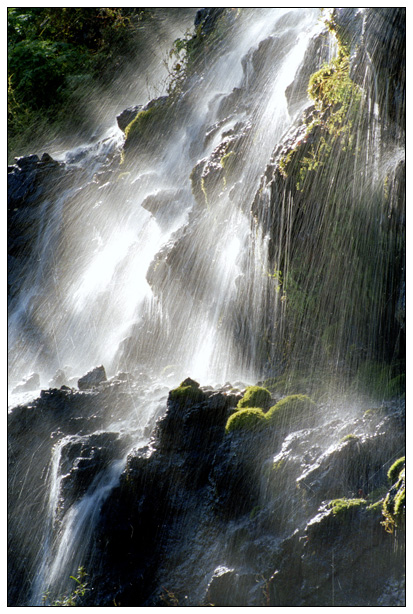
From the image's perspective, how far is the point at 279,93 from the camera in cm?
945

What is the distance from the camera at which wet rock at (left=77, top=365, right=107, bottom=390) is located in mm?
7781

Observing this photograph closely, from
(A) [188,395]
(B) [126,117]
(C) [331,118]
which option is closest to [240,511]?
(A) [188,395]

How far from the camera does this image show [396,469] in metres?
4.37

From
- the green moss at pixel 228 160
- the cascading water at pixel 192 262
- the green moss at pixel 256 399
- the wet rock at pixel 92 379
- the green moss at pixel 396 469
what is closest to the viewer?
the green moss at pixel 396 469

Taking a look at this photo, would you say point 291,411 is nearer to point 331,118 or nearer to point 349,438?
point 349,438

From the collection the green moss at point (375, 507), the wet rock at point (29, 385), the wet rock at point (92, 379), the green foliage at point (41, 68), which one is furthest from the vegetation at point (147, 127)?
the green moss at point (375, 507)

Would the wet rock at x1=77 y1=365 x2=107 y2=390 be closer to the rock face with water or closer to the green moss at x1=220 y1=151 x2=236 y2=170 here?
the rock face with water

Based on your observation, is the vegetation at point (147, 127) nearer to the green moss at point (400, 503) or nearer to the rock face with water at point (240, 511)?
the rock face with water at point (240, 511)

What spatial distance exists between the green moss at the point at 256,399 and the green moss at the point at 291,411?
0.74 ft

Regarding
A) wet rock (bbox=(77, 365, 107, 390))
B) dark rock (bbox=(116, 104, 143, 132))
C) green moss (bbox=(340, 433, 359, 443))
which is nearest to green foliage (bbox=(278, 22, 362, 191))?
green moss (bbox=(340, 433, 359, 443))

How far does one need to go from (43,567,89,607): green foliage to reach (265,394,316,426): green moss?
8.36ft

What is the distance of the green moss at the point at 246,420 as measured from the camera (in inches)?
215

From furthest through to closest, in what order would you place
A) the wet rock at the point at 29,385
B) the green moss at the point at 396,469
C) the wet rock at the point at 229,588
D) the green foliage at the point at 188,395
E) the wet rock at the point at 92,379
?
the wet rock at the point at 29,385 → the wet rock at the point at 92,379 → the green foliage at the point at 188,395 → the wet rock at the point at 229,588 → the green moss at the point at 396,469

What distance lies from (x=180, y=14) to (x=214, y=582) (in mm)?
17156
